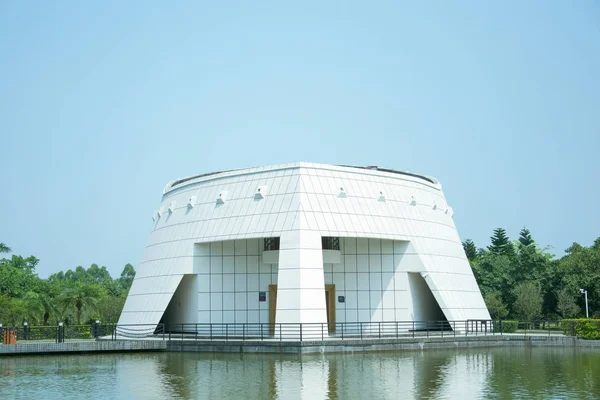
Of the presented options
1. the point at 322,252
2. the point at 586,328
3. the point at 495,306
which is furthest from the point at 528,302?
the point at 322,252

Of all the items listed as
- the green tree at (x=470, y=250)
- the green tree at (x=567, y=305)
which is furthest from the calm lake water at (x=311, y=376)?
the green tree at (x=470, y=250)

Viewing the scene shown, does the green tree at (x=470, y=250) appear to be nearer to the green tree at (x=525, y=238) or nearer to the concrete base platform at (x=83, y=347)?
the green tree at (x=525, y=238)

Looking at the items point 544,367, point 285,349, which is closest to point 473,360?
point 544,367

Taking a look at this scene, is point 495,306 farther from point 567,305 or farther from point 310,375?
point 310,375

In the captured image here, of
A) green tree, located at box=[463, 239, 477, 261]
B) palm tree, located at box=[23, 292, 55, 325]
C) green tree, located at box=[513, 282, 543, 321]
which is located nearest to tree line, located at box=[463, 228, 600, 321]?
green tree, located at box=[513, 282, 543, 321]

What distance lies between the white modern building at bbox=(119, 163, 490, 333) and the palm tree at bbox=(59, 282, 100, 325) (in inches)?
521

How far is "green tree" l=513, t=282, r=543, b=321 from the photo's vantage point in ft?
208

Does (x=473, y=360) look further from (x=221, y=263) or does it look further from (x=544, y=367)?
(x=221, y=263)

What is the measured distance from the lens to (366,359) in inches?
1193

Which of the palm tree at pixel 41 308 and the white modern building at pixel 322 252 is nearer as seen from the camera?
the white modern building at pixel 322 252

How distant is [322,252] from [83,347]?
41.7ft

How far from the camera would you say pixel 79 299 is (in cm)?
5556

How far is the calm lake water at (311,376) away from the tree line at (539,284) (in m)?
31.4

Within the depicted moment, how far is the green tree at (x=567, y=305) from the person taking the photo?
208ft
